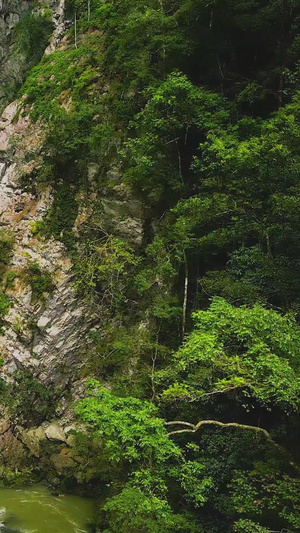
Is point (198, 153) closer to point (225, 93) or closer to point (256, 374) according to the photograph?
point (225, 93)

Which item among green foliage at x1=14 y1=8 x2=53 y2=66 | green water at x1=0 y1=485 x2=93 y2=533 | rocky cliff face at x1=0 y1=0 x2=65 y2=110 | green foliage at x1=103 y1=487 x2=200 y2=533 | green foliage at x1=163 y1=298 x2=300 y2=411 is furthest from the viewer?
rocky cliff face at x1=0 y1=0 x2=65 y2=110

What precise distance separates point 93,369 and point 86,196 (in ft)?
17.1

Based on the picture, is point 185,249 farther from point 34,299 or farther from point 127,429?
point 34,299

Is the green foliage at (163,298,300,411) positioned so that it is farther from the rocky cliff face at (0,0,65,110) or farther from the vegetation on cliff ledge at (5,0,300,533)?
the rocky cliff face at (0,0,65,110)

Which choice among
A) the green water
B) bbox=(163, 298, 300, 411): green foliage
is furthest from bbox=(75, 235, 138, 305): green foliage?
bbox=(163, 298, 300, 411): green foliage

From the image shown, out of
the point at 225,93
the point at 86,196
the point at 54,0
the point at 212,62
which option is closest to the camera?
the point at 225,93

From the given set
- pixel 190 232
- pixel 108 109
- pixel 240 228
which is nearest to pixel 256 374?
pixel 240 228

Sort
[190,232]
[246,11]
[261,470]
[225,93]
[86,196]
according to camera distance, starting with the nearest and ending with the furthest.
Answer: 1. [261,470]
2. [190,232]
3. [246,11]
4. [225,93]
5. [86,196]

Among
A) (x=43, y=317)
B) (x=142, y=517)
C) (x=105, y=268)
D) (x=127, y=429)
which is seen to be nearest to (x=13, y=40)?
(x=105, y=268)

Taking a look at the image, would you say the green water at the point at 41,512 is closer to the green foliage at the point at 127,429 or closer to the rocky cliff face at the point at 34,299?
the rocky cliff face at the point at 34,299

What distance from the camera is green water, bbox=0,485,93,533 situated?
7379 mm

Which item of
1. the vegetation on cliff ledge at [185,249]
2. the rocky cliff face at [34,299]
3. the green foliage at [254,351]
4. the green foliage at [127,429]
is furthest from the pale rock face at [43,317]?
the green foliage at [254,351]

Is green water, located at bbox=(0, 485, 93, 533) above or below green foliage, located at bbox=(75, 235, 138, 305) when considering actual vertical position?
below

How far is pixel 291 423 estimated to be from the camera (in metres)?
6.05
